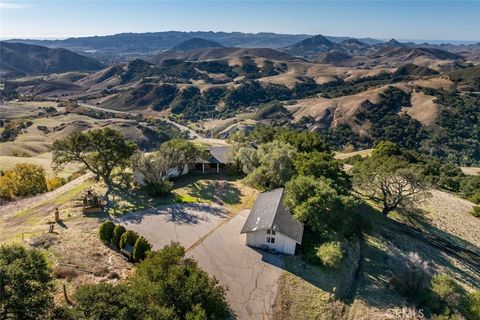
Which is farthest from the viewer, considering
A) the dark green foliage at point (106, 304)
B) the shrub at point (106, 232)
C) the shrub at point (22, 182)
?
the shrub at point (22, 182)

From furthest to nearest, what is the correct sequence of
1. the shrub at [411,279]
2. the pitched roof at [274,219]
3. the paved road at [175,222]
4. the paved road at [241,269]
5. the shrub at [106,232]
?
the paved road at [175,222], the pitched roof at [274,219], the shrub at [106,232], the shrub at [411,279], the paved road at [241,269]

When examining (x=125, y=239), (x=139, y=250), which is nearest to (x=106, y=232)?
(x=125, y=239)

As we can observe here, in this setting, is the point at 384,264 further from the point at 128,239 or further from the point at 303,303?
the point at 128,239

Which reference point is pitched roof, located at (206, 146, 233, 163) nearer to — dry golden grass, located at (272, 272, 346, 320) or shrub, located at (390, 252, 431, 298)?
dry golden grass, located at (272, 272, 346, 320)

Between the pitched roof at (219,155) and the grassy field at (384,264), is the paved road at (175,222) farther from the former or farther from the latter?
the pitched roof at (219,155)

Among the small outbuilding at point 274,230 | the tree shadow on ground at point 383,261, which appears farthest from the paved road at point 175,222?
the tree shadow on ground at point 383,261

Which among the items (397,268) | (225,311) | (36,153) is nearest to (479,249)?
(397,268)
